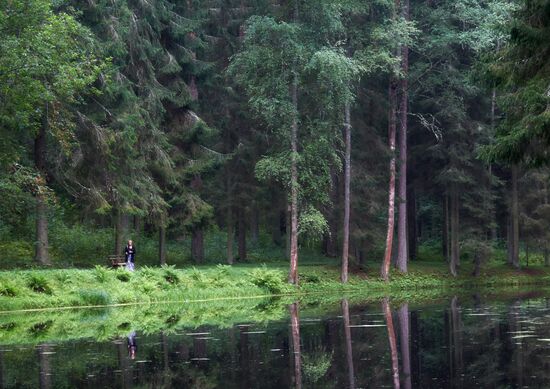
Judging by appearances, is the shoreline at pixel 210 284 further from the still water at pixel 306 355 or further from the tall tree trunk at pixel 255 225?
the still water at pixel 306 355

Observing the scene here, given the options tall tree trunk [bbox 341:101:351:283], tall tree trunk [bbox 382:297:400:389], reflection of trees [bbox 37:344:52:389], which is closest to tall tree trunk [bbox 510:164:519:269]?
tall tree trunk [bbox 341:101:351:283]

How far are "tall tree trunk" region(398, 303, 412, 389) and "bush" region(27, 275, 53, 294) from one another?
11302 millimetres

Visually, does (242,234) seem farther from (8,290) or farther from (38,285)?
(8,290)

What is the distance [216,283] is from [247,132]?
1233 centimetres

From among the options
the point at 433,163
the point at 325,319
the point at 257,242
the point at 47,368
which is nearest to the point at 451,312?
the point at 325,319

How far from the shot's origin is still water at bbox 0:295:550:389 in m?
13.6

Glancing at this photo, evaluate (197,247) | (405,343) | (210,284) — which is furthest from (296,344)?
(197,247)

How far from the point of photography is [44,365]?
15648 mm

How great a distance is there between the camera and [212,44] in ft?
156

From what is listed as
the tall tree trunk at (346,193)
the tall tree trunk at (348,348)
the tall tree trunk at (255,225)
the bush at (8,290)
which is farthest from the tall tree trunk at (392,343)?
the tall tree trunk at (255,225)

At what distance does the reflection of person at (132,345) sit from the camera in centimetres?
1719

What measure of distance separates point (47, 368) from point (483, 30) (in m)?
32.1

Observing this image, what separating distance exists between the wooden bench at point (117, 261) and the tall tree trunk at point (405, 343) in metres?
12.3

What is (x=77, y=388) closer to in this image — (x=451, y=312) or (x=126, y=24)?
(x=451, y=312)
